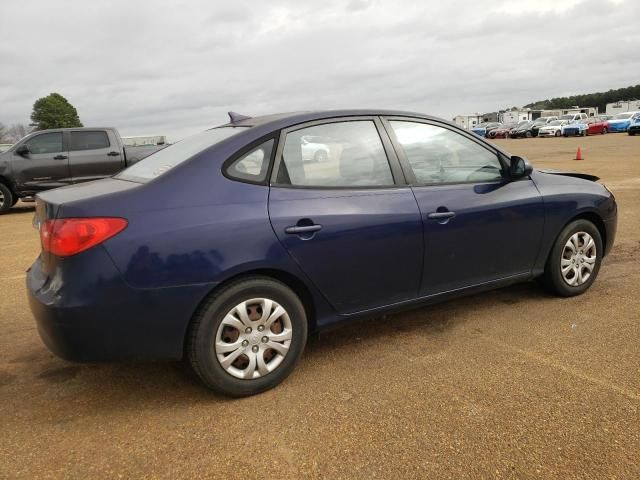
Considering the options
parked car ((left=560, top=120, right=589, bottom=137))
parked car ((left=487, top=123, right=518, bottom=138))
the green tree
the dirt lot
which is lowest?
the dirt lot

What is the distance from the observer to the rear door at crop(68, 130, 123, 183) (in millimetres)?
11273

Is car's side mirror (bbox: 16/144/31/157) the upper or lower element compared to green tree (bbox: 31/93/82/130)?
lower

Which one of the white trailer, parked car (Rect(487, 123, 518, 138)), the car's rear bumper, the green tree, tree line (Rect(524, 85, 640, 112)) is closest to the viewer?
the car's rear bumper

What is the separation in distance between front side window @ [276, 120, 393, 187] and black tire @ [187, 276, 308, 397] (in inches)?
24.5

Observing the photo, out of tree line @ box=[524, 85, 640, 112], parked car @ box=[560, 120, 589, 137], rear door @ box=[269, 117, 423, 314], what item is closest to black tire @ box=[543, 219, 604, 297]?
rear door @ box=[269, 117, 423, 314]

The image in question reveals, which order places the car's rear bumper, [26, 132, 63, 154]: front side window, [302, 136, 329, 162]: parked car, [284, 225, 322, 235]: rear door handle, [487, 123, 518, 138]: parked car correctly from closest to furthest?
1. the car's rear bumper
2. [284, 225, 322, 235]: rear door handle
3. [302, 136, 329, 162]: parked car
4. [26, 132, 63, 154]: front side window
5. [487, 123, 518, 138]: parked car

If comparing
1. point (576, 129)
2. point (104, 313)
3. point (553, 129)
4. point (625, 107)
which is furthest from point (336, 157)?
point (625, 107)

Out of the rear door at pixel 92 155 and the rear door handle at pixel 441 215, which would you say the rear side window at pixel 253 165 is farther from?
the rear door at pixel 92 155

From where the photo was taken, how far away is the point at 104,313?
253 cm

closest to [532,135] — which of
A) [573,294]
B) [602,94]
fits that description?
[573,294]

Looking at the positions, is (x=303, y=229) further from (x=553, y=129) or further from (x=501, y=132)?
(x=501, y=132)

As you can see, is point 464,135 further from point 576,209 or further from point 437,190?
point 576,209

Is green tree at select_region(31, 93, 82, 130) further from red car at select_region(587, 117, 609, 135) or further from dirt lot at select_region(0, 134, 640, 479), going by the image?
dirt lot at select_region(0, 134, 640, 479)

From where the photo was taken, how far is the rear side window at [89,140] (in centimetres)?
1138
